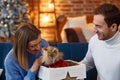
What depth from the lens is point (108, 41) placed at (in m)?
1.92

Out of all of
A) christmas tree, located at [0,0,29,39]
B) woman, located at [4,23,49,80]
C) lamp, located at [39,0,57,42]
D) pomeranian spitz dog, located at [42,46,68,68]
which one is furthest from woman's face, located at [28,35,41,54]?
lamp, located at [39,0,57,42]

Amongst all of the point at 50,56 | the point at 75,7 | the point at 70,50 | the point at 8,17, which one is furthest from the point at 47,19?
the point at 50,56

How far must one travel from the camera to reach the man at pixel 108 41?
185 cm

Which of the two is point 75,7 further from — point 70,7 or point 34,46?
point 34,46

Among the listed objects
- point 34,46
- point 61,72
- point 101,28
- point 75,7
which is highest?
point 75,7

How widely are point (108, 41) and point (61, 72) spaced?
46 cm

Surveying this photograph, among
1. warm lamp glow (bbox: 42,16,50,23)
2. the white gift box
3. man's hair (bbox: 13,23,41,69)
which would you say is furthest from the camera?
warm lamp glow (bbox: 42,16,50,23)

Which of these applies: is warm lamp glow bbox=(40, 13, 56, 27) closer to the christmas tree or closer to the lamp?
the lamp

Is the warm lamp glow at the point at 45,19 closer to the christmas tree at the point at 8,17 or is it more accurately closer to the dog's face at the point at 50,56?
the christmas tree at the point at 8,17

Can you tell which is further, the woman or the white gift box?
the woman

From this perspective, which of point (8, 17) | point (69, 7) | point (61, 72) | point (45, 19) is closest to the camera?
point (61, 72)

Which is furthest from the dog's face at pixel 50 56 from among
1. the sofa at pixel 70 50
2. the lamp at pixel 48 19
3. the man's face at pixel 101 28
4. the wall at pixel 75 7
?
the wall at pixel 75 7

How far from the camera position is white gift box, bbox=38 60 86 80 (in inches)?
63.5

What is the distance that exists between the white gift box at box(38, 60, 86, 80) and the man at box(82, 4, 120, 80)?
274 millimetres
